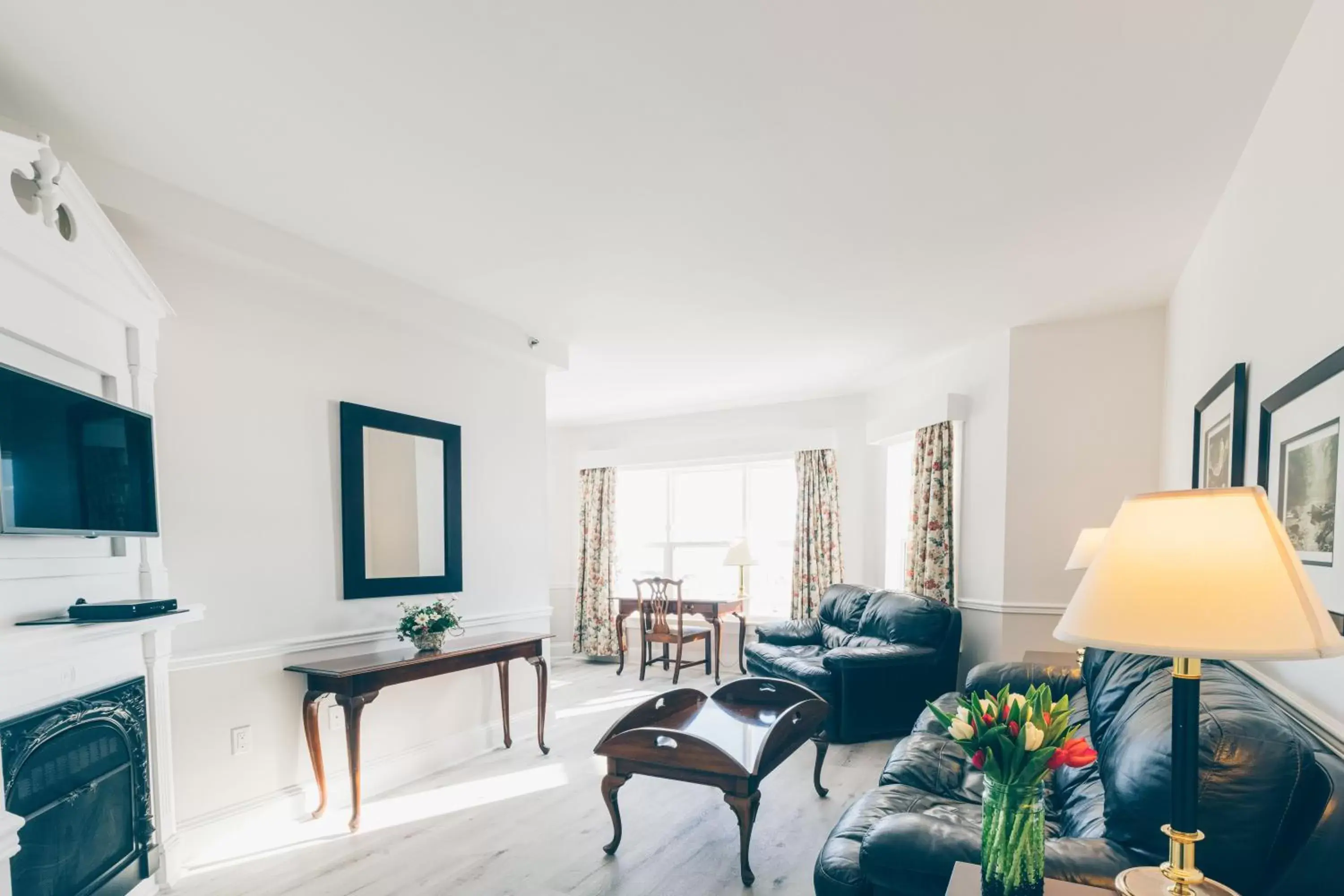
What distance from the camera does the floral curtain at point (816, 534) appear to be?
622cm

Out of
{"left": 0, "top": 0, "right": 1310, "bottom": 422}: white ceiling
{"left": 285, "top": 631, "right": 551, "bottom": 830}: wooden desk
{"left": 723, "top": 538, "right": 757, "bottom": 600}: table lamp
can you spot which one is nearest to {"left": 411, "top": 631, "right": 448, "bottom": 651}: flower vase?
{"left": 285, "top": 631, "right": 551, "bottom": 830}: wooden desk

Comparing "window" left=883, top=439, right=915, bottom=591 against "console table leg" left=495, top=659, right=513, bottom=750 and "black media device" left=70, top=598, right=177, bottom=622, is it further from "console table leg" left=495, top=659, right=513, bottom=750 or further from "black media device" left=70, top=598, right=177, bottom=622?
"black media device" left=70, top=598, right=177, bottom=622

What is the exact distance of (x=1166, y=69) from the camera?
72.8 inches

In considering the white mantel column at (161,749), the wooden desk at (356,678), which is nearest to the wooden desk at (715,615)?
the wooden desk at (356,678)

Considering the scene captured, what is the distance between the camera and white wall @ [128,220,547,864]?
2.72 metres

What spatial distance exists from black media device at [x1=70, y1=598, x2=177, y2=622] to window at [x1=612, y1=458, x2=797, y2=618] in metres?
5.03

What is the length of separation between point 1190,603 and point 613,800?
2401 mm

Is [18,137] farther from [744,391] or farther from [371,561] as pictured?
[744,391]

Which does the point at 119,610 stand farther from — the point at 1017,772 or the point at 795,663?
the point at 795,663

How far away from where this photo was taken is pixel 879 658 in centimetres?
419

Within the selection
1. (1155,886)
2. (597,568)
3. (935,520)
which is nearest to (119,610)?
(1155,886)

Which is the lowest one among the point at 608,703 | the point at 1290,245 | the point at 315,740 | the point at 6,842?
the point at 608,703

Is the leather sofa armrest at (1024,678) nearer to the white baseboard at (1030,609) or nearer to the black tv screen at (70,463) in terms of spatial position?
the white baseboard at (1030,609)

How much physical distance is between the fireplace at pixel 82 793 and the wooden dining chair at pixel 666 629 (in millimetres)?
4069
